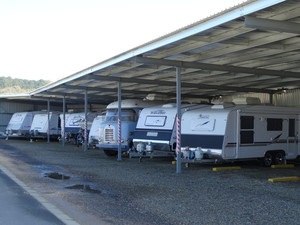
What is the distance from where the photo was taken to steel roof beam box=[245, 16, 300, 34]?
889 centimetres

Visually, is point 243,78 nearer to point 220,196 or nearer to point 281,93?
point 281,93

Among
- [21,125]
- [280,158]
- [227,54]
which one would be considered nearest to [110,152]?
[280,158]

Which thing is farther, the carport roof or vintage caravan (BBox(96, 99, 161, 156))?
vintage caravan (BBox(96, 99, 161, 156))

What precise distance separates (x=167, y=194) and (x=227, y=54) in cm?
589

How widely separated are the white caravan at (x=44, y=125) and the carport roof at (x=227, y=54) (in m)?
10.5

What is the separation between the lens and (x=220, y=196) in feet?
31.3

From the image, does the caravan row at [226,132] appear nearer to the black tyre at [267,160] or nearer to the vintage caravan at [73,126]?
the black tyre at [267,160]

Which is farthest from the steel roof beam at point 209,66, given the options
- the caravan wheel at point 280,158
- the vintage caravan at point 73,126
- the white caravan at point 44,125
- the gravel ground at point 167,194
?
the white caravan at point 44,125

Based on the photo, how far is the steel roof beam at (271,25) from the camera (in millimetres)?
8891

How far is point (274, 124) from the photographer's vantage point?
1595 cm

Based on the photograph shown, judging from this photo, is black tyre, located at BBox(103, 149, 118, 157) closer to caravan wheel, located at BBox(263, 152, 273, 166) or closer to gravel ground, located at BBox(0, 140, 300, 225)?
gravel ground, located at BBox(0, 140, 300, 225)

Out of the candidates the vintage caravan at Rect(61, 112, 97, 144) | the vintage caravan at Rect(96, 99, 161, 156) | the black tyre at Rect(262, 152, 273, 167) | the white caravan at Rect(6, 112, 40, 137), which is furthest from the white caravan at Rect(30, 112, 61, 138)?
the black tyre at Rect(262, 152, 273, 167)

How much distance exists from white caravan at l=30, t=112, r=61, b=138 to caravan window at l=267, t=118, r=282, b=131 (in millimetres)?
21317

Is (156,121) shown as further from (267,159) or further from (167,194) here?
(167,194)
